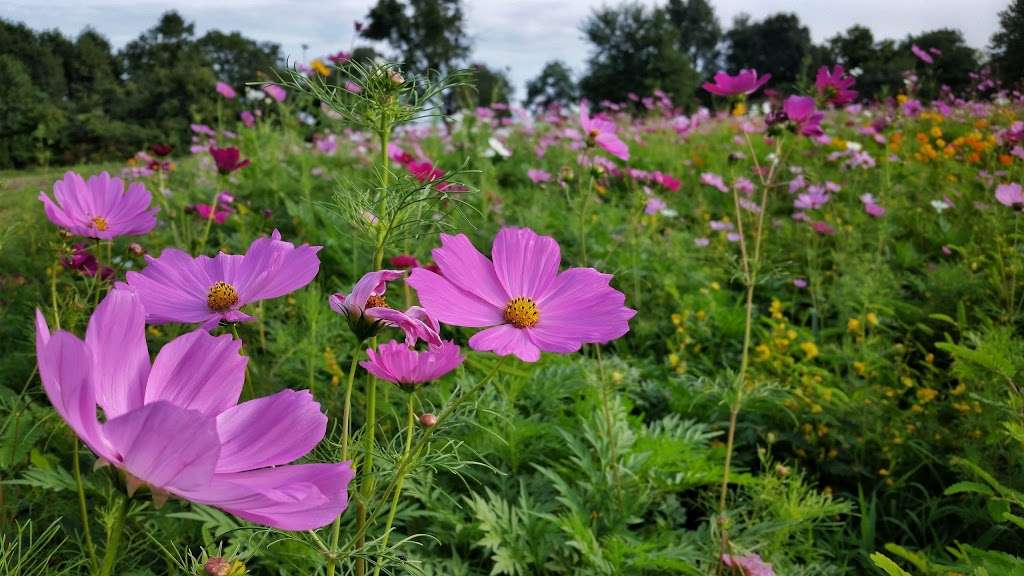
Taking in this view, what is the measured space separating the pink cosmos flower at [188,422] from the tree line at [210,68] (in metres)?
0.35

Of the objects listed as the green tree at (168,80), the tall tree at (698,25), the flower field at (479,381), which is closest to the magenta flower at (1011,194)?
the flower field at (479,381)

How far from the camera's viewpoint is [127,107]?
498cm

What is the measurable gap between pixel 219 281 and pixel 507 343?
272mm

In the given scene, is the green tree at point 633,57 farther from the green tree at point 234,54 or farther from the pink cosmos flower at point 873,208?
the pink cosmos flower at point 873,208

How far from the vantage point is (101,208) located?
97 centimetres

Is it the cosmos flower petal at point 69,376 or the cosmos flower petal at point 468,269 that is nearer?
the cosmos flower petal at point 69,376

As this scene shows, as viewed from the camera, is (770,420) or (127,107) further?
(127,107)

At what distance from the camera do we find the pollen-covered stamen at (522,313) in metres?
0.65

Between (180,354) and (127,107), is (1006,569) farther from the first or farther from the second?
(127,107)

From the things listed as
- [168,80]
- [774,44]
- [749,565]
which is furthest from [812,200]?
[774,44]

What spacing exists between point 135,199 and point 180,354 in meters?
0.66

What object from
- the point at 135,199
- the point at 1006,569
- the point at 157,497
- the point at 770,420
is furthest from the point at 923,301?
the point at 157,497

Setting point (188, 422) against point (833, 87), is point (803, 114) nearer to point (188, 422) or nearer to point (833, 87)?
point (833, 87)

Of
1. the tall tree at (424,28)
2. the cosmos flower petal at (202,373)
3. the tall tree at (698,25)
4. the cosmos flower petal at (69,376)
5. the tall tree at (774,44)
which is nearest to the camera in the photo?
the cosmos flower petal at (69,376)
